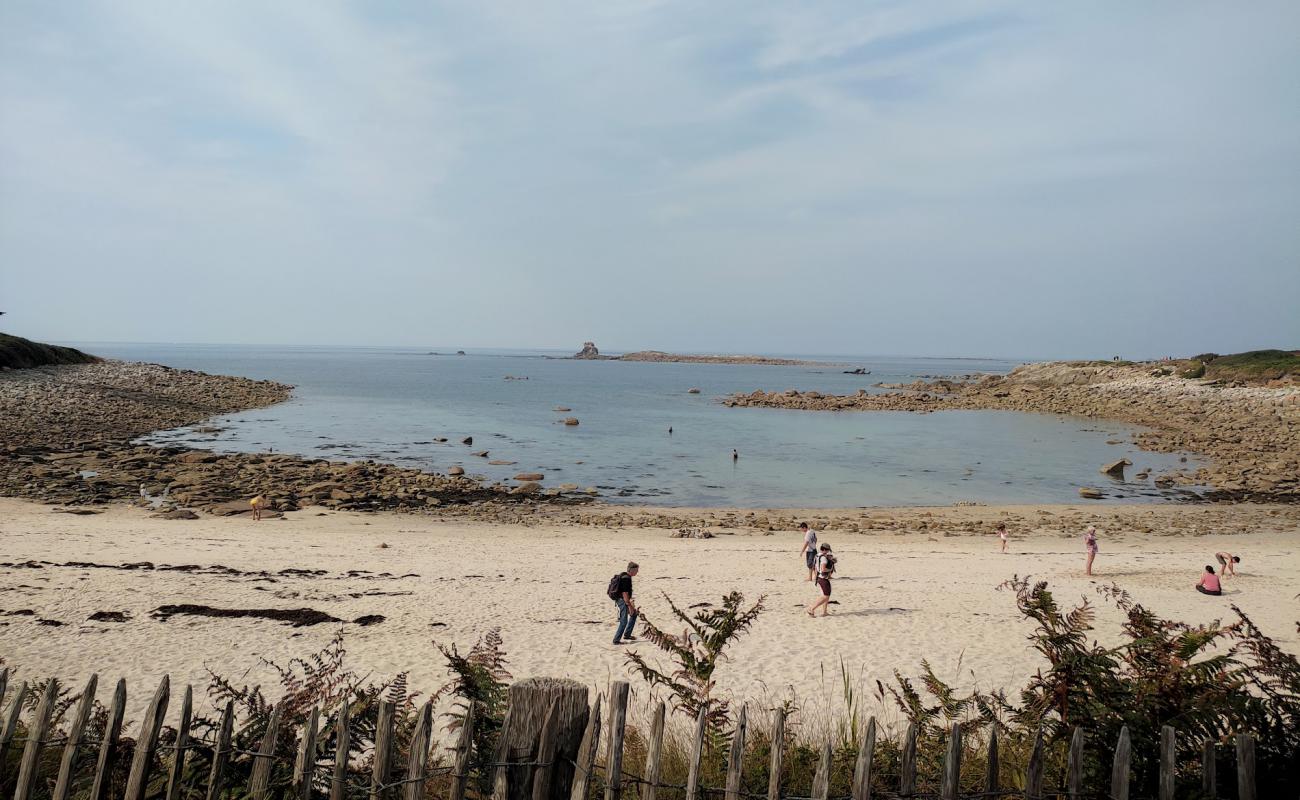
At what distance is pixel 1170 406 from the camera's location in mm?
66438

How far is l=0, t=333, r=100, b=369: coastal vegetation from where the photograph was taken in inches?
2197

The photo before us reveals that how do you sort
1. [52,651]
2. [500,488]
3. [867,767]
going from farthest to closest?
1. [500,488]
2. [52,651]
3. [867,767]

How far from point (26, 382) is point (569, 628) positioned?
56.2 m

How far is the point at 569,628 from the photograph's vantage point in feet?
42.0

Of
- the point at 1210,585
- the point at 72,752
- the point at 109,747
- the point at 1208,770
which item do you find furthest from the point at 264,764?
the point at 1210,585

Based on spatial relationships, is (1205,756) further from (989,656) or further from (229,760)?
(989,656)

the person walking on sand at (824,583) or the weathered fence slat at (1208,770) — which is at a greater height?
the weathered fence slat at (1208,770)

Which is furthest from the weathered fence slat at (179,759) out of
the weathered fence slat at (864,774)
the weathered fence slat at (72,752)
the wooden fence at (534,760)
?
the weathered fence slat at (864,774)

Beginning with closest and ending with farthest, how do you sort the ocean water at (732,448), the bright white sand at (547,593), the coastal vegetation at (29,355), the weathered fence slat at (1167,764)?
1. the weathered fence slat at (1167,764)
2. the bright white sand at (547,593)
3. the ocean water at (732,448)
4. the coastal vegetation at (29,355)

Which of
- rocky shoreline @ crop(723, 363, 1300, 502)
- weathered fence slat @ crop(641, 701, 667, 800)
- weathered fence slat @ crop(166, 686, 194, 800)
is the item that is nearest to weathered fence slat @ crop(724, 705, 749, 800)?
weathered fence slat @ crop(641, 701, 667, 800)

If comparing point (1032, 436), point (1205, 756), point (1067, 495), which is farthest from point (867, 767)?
Answer: point (1032, 436)

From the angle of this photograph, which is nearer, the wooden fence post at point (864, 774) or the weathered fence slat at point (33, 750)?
the wooden fence post at point (864, 774)

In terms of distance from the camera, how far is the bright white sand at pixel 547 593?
10.6 m

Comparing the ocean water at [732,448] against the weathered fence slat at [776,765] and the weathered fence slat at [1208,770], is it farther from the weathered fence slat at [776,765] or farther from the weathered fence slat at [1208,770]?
the weathered fence slat at [776,765]
